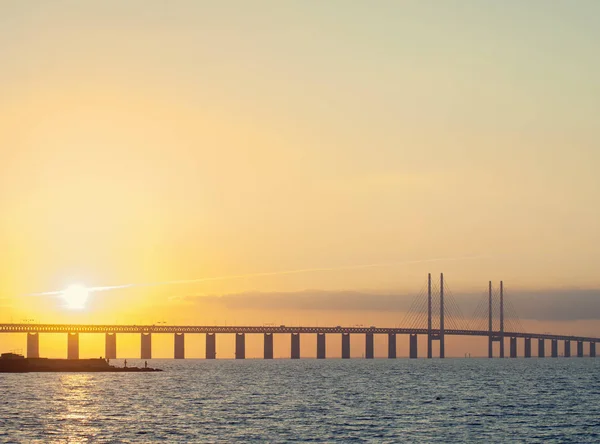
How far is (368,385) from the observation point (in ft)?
509

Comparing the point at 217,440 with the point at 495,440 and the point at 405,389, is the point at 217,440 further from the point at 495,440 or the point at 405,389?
the point at 405,389

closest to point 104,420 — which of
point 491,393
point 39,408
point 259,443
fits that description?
point 39,408

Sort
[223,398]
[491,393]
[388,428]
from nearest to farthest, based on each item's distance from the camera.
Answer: [388,428] → [223,398] → [491,393]

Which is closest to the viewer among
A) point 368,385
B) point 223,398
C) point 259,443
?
point 259,443

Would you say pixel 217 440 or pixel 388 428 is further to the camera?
pixel 388 428

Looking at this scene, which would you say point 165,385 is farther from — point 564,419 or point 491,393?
point 564,419

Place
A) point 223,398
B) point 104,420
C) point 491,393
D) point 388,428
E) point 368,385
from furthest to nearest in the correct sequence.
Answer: point 368,385 < point 491,393 < point 223,398 < point 104,420 < point 388,428

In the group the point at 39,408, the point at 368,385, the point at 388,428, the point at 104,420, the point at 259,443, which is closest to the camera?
the point at 259,443

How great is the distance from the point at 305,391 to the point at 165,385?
97.5 ft

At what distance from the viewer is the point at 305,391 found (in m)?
136

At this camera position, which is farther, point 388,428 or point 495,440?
point 388,428

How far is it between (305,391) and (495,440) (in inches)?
2405

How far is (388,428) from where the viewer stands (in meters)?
84.5

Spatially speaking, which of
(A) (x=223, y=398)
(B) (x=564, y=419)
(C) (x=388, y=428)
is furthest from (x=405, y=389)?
(C) (x=388, y=428)
